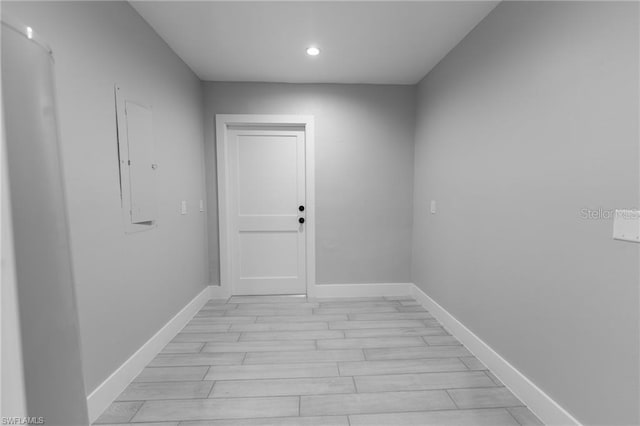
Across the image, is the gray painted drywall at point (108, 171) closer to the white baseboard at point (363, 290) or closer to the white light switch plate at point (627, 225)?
the white baseboard at point (363, 290)

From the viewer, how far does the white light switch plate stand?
1.02 metres

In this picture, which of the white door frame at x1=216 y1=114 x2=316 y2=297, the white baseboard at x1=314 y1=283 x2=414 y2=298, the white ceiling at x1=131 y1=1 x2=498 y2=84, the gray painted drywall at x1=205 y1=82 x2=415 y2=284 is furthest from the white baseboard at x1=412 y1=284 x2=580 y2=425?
the white ceiling at x1=131 y1=1 x2=498 y2=84

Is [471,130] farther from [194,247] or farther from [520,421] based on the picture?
[194,247]

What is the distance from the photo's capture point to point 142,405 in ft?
4.99

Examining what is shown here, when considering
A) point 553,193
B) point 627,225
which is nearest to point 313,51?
point 553,193

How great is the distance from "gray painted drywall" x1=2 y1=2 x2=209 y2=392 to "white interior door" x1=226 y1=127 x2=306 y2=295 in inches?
31.3

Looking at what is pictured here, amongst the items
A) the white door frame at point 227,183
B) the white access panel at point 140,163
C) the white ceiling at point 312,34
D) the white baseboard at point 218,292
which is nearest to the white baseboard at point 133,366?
the white baseboard at point 218,292

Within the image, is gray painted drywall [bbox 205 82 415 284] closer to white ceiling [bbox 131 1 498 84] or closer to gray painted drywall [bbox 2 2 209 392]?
white ceiling [bbox 131 1 498 84]

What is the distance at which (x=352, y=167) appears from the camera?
3096mm

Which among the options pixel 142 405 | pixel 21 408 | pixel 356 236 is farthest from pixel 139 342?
pixel 356 236

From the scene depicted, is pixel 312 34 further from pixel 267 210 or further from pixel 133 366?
pixel 133 366

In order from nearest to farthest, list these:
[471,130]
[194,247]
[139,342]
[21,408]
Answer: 1. [21,408]
2. [139,342]
3. [471,130]
4. [194,247]

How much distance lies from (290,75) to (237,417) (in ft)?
9.30

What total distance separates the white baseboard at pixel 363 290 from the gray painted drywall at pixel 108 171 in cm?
152
